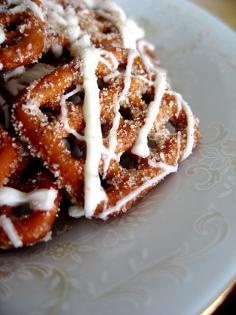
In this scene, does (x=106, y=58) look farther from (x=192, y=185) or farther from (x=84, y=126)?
(x=192, y=185)

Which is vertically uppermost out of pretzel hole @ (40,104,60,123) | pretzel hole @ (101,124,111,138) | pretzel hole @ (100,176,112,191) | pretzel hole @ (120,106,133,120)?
pretzel hole @ (120,106,133,120)

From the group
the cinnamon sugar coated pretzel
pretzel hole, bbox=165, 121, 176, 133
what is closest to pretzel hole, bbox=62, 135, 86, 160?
the cinnamon sugar coated pretzel

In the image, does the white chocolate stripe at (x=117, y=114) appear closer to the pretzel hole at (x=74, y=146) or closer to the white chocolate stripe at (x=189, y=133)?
the pretzel hole at (x=74, y=146)

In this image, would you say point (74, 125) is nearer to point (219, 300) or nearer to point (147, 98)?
point (147, 98)

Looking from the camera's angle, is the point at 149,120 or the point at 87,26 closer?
the point at 149,120

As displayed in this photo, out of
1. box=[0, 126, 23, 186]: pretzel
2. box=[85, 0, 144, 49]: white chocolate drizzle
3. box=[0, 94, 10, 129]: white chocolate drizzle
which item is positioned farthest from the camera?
box=[85, 0, 144, 49]: white chocolate drizzle

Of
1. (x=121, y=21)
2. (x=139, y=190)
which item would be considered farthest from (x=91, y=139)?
(x=121, y=21)

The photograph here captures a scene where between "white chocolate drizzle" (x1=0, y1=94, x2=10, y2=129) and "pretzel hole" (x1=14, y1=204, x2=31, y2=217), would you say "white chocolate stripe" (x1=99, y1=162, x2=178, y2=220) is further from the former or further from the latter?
"white chocolate drizzle" (x1=0, y1=94, x2=10, y2=129)
